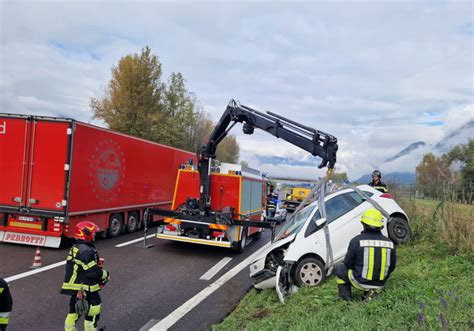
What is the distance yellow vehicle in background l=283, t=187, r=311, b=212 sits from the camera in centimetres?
2862

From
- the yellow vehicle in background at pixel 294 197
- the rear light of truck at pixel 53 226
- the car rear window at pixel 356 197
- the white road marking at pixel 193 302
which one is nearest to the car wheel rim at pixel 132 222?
the rear light of truck at pixel 53 226

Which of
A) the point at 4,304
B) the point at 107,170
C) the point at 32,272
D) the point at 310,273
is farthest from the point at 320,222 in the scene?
the point at 107,170

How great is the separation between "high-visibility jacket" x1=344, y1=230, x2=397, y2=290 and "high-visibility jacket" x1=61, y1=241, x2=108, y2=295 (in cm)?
305

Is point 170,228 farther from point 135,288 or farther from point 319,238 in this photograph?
point 319,238

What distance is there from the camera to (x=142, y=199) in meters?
14.2

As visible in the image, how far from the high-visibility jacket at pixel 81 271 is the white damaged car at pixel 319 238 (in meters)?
2.79

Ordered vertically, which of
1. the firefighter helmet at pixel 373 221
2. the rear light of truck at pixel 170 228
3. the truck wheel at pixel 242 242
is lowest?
the truck wheel at pixel 242 242

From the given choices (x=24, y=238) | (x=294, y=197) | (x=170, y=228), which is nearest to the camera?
(x=24, y=238)

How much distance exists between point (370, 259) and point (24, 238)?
343 inches

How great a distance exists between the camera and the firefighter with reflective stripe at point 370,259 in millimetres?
4734

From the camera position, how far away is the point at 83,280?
4.38m

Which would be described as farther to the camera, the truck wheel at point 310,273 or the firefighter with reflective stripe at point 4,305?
the truck wheel at point 310,273

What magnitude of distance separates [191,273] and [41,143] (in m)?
5.07

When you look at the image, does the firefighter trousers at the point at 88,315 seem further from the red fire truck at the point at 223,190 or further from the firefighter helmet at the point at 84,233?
the red fire truck at the point at 223,190
